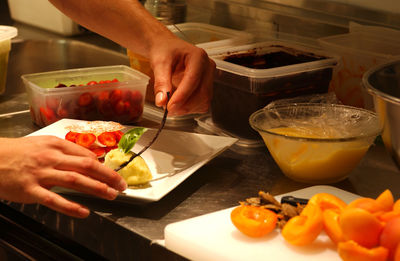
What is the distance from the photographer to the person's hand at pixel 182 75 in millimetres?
1315

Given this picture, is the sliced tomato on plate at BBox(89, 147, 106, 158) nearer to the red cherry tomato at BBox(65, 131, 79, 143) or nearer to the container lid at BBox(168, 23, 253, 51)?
the red cherry tomato at BBox(65, 131, 79, 143)

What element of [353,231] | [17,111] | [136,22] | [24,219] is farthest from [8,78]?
[353,231]

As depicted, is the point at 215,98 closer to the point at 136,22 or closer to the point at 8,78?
the point at 136,22

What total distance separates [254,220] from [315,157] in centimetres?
27

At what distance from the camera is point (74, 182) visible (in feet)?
3.36

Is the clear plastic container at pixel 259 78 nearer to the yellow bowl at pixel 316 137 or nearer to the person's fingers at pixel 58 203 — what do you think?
the yellow bowl at pixel 316 137

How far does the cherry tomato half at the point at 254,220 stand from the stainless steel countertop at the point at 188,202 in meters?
0.13

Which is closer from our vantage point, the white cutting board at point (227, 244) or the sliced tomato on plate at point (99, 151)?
the white cutting board at point (227, 244)

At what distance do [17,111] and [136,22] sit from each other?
17.2 inches

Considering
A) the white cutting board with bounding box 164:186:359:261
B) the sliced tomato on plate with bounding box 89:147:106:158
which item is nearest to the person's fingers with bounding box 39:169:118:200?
the white cutting board with bounding box 164:186:359:261

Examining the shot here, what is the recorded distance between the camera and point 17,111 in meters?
1.68

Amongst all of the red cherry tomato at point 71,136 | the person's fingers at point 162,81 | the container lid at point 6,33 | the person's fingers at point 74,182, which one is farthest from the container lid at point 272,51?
the container lid at point 6,33

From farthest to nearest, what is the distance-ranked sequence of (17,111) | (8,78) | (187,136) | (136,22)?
(8,78) → (17,111) → (136,22) → (187,136)

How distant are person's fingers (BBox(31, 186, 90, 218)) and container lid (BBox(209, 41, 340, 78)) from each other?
52 centimetres
